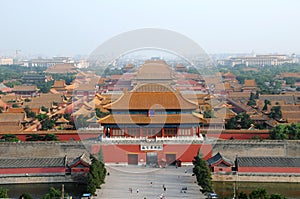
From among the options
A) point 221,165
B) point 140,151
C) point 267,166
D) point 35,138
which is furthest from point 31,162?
point 267,166

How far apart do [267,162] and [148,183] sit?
548cm

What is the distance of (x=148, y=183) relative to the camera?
58.4 feet

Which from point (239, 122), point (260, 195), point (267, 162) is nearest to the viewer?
point (260, 195)

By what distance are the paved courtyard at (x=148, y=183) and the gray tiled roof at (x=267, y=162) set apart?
240cm

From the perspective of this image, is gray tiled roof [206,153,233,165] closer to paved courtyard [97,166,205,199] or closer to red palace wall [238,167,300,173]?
red palace wall [238,167,300,173]

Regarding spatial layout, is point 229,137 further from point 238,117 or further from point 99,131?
point 99,131

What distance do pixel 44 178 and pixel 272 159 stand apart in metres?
10.2

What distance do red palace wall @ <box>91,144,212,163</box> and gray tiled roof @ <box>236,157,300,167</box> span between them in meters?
1.96

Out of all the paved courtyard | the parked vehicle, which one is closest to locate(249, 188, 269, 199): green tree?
the parked vehicle

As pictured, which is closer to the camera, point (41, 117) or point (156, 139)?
point (156, 139)

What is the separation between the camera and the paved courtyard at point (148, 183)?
16.5 meters

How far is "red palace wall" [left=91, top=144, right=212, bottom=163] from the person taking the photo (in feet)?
66.3

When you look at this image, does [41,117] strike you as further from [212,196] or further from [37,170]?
[212,196]

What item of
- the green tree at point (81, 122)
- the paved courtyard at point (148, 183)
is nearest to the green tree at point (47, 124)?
the green tree at point (81, 122)
